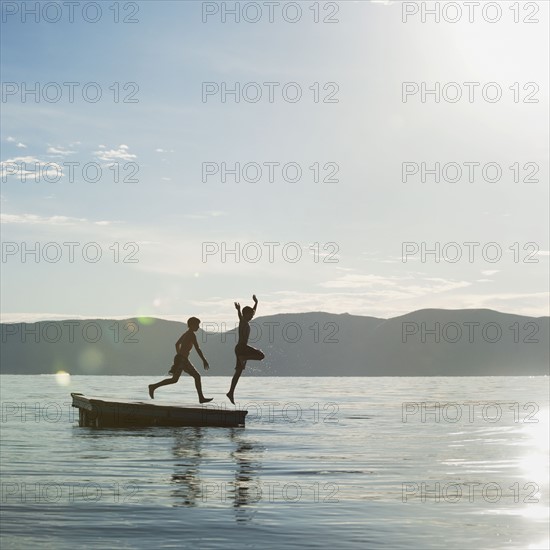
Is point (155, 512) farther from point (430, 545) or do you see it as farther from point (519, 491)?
point (519, 491)

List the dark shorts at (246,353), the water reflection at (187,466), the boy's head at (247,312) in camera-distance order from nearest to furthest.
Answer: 1. the water reflection at (187,466)
2. the boy's head at (247,312)
3. the dark shorts at (246,353)

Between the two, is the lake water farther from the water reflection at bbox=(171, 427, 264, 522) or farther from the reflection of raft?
the reflection of raft

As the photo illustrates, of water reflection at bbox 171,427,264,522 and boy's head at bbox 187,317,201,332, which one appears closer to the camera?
water reflection at bbox 171,427,264,522

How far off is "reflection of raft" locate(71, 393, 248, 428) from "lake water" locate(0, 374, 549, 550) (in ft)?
1.49

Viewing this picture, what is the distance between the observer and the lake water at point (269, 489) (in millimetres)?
14141

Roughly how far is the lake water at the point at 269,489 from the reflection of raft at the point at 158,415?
0.45m

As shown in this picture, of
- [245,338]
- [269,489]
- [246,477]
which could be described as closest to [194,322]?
[245,338]

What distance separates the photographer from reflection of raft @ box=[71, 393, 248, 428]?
3294 cm

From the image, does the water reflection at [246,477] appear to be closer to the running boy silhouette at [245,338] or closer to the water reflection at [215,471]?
the water reflection at [215,471]

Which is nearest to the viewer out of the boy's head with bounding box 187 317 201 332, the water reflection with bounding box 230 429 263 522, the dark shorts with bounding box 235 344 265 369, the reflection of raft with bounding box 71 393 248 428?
the water reflection with bounding box 230 429 263 522

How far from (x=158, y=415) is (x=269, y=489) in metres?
Answer: 15.1

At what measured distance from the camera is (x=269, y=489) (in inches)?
737

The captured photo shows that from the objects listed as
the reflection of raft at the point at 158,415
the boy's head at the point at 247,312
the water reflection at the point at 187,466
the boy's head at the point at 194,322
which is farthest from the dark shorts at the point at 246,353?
the reflection of raft at the point at 158,415

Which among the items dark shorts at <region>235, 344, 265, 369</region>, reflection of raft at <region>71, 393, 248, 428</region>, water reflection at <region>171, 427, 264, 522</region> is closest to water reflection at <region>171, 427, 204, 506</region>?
water reflection at <region>171, 427, 264, 522</region>
